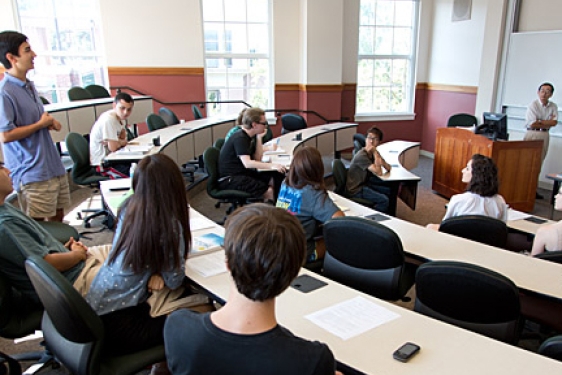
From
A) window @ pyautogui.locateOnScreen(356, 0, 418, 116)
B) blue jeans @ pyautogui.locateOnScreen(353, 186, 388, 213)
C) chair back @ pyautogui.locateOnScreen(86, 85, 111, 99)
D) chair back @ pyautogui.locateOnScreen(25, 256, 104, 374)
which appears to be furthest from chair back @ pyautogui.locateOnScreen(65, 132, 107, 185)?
window @ pyautogui.locateOnScreen(356, 0, 418, 116)

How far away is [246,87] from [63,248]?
6.76 metres

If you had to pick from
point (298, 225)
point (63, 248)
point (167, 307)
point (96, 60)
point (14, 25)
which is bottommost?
point (167, 307)

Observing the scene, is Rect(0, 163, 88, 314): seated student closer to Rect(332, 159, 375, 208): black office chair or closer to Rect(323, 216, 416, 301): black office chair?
Rect(323, 216, 416, 301): black office chair

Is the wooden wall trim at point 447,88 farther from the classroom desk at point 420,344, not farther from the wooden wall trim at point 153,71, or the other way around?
the classroom desk at point 420,344

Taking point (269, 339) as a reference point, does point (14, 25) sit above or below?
above

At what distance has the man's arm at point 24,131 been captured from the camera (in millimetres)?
2719

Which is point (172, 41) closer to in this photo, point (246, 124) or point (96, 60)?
point (96, 60)

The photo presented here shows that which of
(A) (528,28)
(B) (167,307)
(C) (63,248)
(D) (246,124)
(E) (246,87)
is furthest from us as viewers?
(E) (246,87)

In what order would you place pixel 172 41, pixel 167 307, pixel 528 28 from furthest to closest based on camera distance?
pixel 172 41, pixel 528 28, pixel 167 307

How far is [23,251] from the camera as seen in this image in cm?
181

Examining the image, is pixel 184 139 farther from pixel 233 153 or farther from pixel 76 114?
pixel 233 153

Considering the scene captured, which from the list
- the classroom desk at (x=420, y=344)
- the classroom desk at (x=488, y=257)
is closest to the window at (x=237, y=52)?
the classroom desk at (x=488, y=257)

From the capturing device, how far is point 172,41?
24.9 feet

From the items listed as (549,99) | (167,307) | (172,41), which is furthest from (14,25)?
(549,99)
